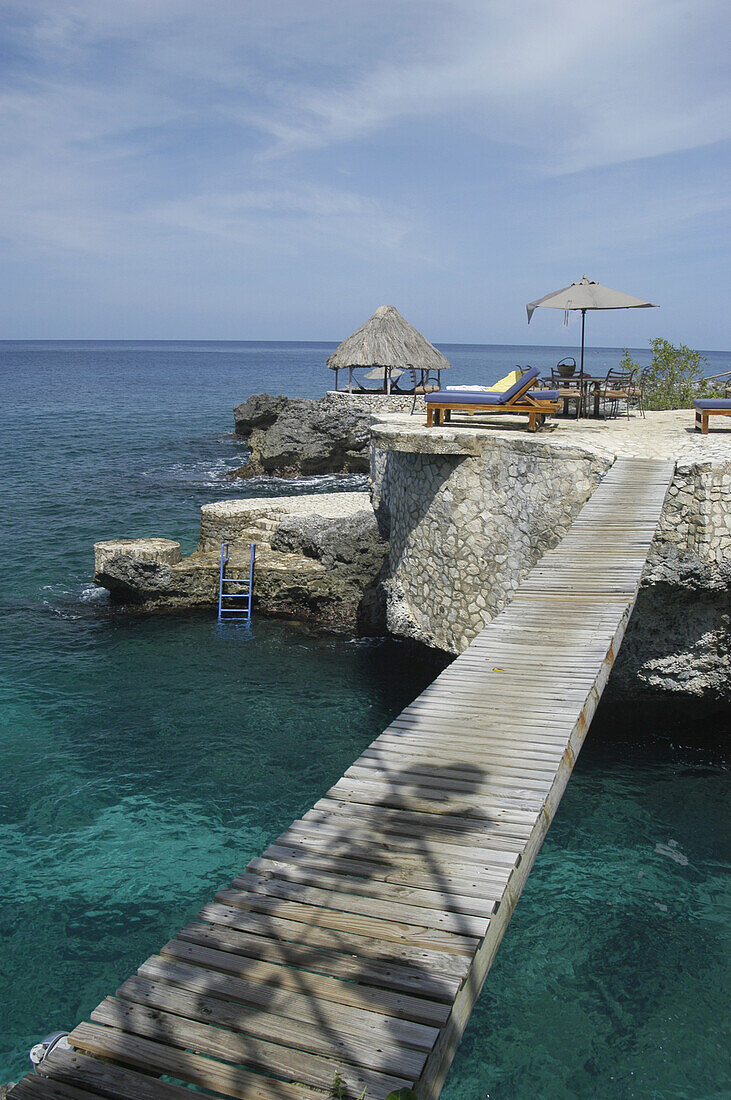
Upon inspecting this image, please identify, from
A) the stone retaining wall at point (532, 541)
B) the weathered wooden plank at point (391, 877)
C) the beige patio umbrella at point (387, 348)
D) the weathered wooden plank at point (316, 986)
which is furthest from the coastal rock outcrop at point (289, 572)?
the beige patio umbrella at point (387, 348)

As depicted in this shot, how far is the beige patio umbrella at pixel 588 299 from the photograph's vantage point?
12.7 meters

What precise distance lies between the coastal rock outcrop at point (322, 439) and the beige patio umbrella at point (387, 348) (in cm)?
131

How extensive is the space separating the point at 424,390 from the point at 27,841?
83.7 feet

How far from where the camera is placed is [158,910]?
24.1ft

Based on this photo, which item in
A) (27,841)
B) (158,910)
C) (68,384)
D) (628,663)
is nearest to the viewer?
(158,910)

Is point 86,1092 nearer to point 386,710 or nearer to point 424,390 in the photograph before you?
point 386,710

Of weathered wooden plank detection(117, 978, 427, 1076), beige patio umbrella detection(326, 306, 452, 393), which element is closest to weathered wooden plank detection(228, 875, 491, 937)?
weathered wooden plank detection(117, 978, 427, 1076)

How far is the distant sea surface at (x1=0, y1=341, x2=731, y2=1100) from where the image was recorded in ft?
20.1

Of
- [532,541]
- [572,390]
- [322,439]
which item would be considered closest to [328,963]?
[532,541]

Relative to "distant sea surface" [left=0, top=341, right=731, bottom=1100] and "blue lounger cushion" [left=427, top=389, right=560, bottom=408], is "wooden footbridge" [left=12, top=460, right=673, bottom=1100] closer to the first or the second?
"distant sea surface" [left=0, top=341, right=731, bottom=1100]

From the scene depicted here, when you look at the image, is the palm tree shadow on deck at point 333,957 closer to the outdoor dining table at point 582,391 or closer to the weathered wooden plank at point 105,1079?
the weathered wooden plank at point 105,1079

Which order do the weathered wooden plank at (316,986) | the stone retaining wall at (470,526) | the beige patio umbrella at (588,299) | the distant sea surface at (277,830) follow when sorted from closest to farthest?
the weathered wooden plank at (316,986), the distant sea surface at (277,830), the stone retaining wall at (470,526), the beige patio umbrella at (588,299)

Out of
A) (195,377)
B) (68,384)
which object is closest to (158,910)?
(68,384)

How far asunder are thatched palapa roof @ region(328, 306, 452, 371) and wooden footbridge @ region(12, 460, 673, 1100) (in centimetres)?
2434
